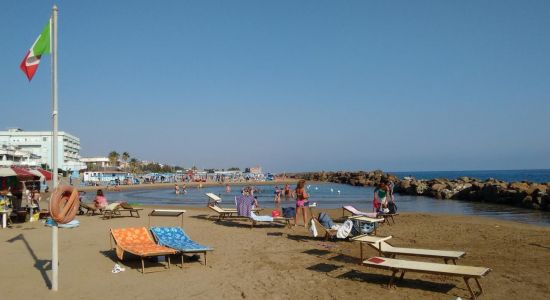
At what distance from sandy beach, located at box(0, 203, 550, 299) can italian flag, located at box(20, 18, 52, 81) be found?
3.36m

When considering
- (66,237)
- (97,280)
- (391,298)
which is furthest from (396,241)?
(66,237)

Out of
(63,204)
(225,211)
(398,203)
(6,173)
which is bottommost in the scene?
(398,203)

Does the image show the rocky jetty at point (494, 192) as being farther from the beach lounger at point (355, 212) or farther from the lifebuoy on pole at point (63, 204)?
the lifebuoy on pole at point (63, 204)

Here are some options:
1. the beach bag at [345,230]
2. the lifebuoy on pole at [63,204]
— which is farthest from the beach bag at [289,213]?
the lifebuoy on pole at [63,204]

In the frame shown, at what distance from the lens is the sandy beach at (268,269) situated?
648 cm

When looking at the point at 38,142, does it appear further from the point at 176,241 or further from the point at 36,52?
the point at 36,52

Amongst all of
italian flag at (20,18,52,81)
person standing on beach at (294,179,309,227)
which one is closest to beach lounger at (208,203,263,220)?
person standing on beach at (294,179,309,227)

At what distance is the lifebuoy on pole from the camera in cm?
612

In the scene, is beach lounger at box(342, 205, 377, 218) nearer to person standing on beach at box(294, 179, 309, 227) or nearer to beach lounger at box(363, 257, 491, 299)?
person standing on beach at box(294, 179, 309, 227)

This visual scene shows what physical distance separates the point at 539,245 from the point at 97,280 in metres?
9.74

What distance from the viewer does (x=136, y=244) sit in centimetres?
863

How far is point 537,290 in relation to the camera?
21.4ft

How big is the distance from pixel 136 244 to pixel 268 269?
2.71 m

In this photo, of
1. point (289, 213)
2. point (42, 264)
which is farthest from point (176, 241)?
point (289, 213)
